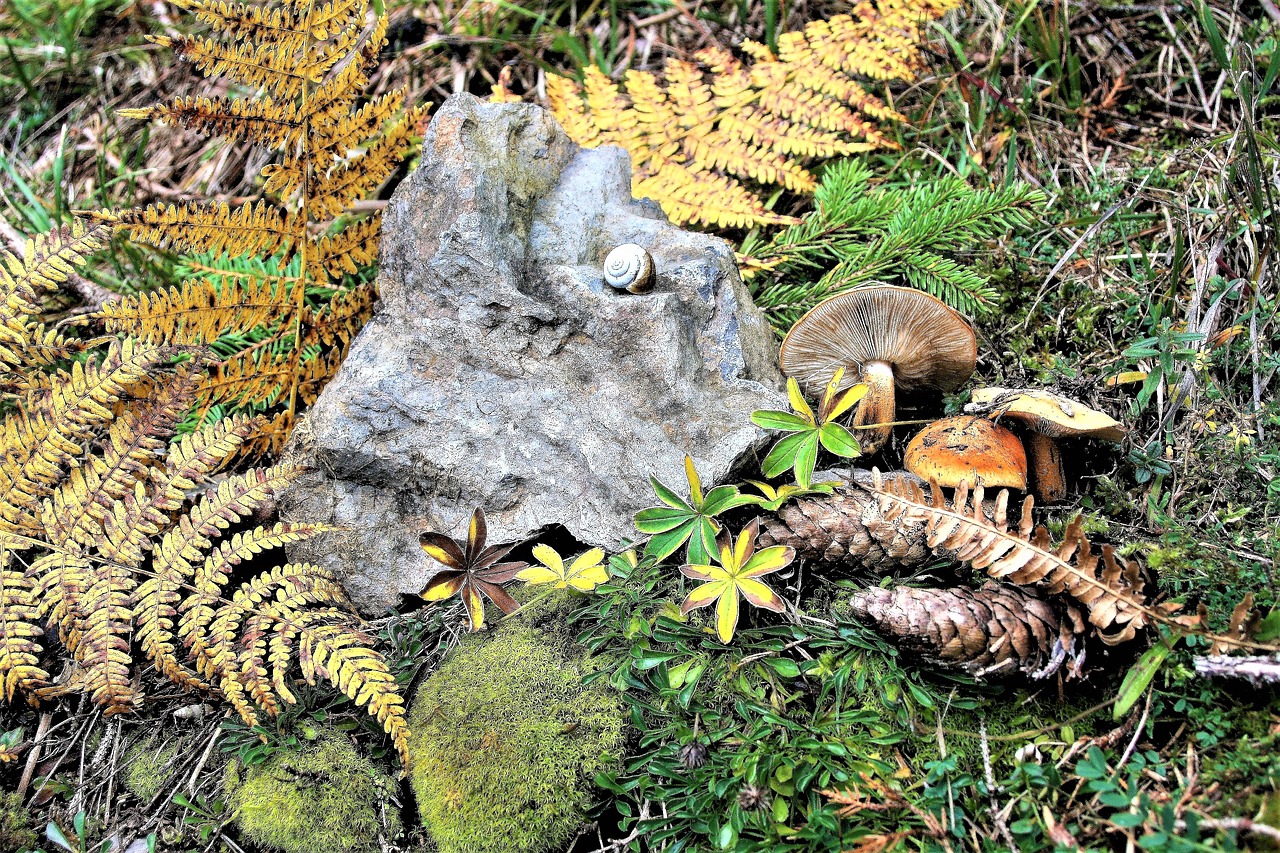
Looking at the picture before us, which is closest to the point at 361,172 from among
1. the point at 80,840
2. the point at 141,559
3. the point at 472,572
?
the point at 141,559

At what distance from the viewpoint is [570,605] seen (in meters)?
2.94

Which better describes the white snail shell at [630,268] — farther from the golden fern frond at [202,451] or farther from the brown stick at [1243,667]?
the brown stick at [1243,667]

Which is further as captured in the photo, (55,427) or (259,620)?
(55,427)

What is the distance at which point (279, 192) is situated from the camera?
348cm

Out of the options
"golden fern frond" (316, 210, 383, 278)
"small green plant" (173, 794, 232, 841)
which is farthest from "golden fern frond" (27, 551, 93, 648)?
"golden fern frond" (316, 210, 383, 278)

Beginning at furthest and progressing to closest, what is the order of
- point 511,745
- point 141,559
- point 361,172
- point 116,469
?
point 361,172 → point 116,469 → point 141,559 → point 511,745

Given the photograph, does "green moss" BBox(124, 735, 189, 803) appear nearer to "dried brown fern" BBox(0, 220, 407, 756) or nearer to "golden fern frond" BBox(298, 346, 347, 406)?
"dried brown fern" BBox(0, 220, 407, 756)

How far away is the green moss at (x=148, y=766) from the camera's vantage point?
277 cm

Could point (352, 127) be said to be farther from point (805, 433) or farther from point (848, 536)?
point (848, 536)

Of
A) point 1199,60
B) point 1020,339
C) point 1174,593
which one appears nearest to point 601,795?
point 1174,593

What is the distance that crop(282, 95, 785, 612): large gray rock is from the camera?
305 cm

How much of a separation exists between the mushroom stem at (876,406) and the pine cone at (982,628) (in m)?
0.88

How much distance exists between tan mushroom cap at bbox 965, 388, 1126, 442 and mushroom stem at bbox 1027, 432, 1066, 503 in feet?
0.13

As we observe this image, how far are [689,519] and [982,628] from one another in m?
0.94
